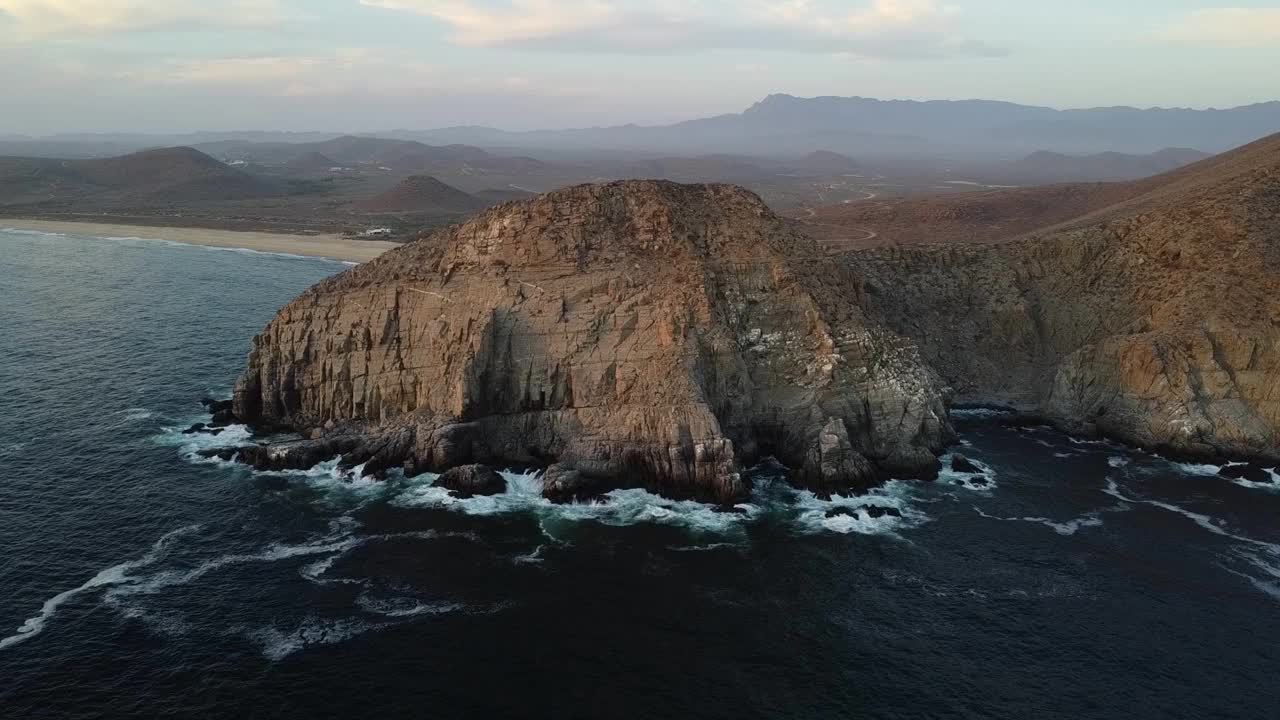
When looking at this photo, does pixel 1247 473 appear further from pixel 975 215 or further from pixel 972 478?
pixel 975 215

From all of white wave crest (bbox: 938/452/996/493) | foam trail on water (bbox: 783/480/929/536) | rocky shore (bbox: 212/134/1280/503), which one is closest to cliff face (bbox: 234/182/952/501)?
rocky shore (bbox: 212/134/1280/503)

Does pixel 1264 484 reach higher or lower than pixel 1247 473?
lower

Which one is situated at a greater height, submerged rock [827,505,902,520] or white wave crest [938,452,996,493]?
white wave crest [938,452,996,493]

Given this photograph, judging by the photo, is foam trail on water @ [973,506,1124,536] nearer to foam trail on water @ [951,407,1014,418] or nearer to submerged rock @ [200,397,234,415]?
foam trail on water @ [951,407,1014,418]

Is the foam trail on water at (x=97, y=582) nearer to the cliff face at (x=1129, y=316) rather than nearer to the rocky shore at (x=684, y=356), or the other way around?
the rocky shore at (x=684, y=356)

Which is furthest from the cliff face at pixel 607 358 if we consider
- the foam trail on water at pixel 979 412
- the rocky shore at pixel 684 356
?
the foam trail on water at pixel 979 412

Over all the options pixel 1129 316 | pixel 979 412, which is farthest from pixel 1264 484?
pixel 979 412

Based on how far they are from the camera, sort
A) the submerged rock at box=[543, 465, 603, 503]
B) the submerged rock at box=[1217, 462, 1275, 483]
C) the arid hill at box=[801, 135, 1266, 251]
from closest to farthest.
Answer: the submerged rock at box=[543, 465, 603, 503] < the submerged rock at box=[1217, 462, 1275, 483] < the arid hill at box=[801, 135, 1266, 251]
